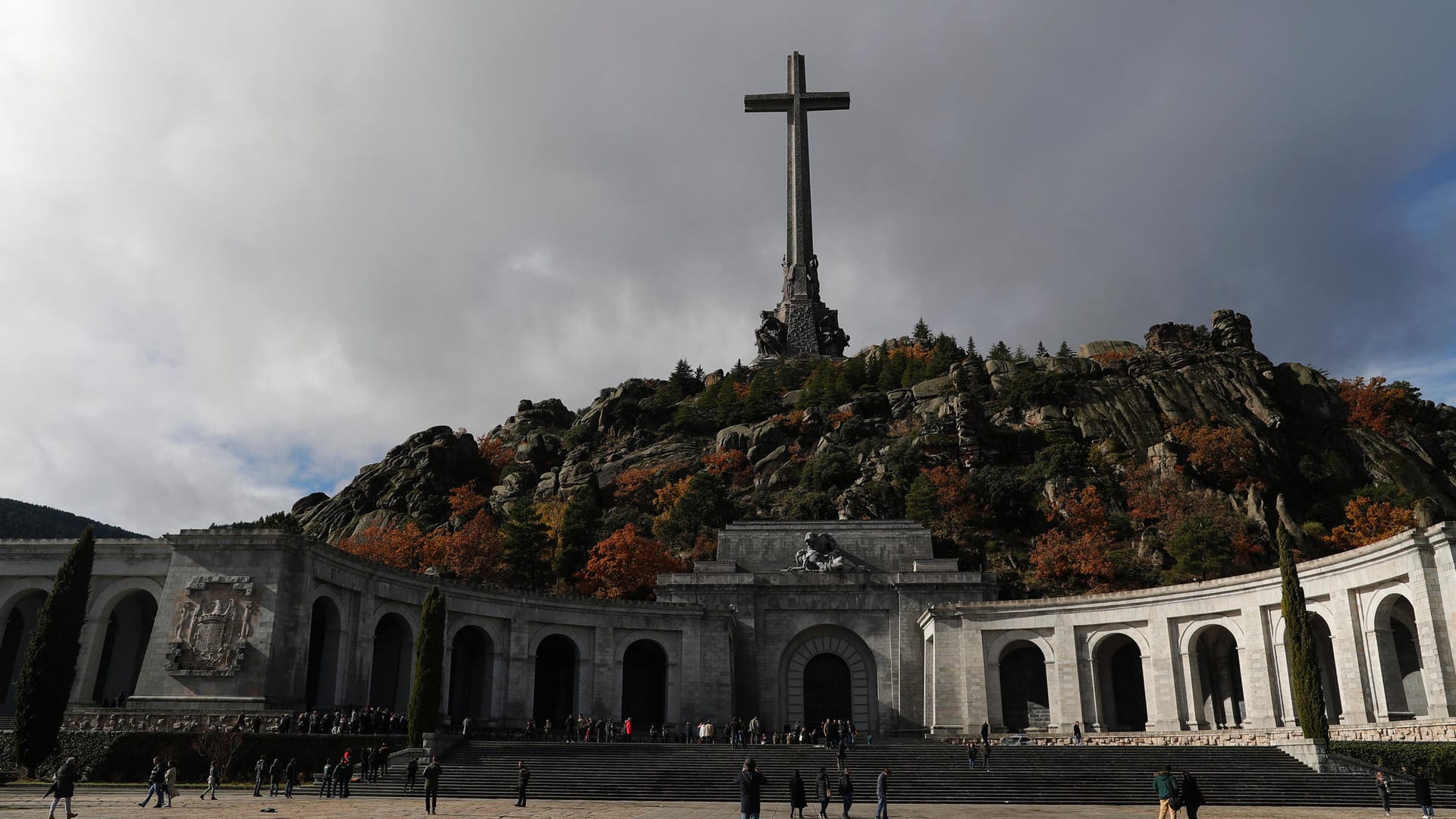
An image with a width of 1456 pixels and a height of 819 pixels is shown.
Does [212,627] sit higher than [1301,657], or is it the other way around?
[212,627]

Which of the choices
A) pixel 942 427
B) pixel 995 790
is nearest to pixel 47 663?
pixel 995 790

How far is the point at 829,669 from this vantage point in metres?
47.0

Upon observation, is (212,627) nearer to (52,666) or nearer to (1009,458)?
(52,666)

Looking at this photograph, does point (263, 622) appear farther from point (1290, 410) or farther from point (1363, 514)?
point (1290, 410)

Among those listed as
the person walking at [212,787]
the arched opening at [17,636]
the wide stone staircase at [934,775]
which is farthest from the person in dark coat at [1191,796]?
the arched opening at [17,636]

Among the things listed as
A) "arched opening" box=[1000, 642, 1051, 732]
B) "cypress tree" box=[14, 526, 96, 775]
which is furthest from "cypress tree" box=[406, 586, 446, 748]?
"arched opening" box=[1000, 642, 1051, 732]

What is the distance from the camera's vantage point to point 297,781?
93.1ft

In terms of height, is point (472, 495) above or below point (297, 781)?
above

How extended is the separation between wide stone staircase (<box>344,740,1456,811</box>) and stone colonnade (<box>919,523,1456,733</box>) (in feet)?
16.7

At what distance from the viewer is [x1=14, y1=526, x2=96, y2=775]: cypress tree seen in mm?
28375

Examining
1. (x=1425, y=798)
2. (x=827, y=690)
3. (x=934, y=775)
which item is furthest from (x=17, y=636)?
(x=1425, y=798)

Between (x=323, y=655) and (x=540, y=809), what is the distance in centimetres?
1590

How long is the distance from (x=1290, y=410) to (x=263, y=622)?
7449 cm

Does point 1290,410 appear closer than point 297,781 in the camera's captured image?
No
